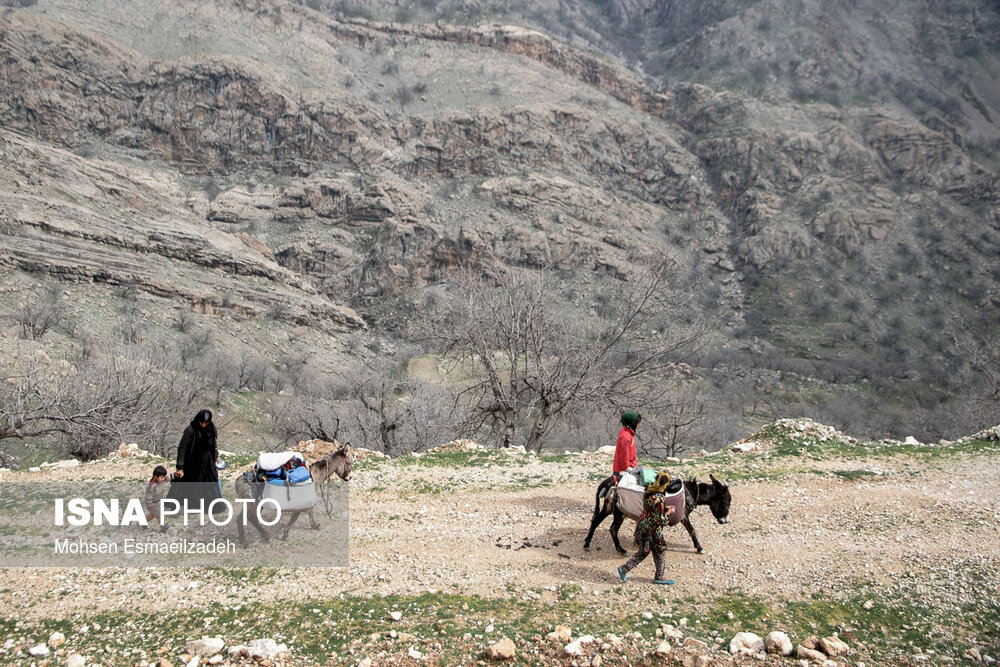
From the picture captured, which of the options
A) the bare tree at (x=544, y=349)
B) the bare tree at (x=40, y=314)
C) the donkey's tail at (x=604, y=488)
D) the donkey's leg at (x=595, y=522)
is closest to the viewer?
the donkey's leg at (x=595, y=522)

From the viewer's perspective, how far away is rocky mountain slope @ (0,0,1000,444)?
52438 millimetres

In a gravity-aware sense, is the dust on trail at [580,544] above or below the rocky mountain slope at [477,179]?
below

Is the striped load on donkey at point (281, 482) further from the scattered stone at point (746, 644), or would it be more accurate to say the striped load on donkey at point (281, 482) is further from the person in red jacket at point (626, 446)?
the scattered stone at point (746, 644)

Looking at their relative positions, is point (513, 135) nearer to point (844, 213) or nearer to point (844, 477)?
point (844, 213)

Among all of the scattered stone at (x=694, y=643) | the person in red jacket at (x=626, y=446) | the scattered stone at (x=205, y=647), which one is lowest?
the scattered stone at (x=694, y=643)

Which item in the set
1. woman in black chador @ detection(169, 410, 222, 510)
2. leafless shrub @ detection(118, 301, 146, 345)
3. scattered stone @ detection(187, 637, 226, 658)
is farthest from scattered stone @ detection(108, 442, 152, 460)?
leafless shrub @ detection(118, 301, 146, 345)

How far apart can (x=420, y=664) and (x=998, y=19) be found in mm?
127674

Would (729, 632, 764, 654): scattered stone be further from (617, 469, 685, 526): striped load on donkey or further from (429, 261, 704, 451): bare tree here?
(429, 261, 704, 451): bare tree

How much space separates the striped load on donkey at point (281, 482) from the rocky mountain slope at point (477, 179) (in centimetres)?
4057

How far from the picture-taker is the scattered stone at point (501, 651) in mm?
4371

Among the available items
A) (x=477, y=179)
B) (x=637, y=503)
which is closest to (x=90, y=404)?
(x=637, y=503)

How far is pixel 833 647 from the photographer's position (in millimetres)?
4363

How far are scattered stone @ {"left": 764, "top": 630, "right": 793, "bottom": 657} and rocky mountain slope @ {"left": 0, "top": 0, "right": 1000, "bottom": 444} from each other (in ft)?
146

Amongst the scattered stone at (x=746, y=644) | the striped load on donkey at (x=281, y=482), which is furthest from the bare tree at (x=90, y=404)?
the scattered stone at (x=746, y=644)
